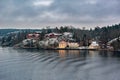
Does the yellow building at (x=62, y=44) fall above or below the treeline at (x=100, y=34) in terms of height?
below

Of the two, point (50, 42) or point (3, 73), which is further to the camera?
point (50, 42)

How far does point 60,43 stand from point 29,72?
65772 millimetres

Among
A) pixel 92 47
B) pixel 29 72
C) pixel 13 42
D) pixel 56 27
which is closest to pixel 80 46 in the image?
pixel 92 47

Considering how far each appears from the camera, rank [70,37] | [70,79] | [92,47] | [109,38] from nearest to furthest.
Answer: [70,79]
[92,47]
[109,38]
[70,37]

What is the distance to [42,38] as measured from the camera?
366ft

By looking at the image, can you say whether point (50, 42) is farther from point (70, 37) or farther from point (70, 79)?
point (70, 79)

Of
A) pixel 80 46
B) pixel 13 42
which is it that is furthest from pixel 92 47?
pixel 13 42

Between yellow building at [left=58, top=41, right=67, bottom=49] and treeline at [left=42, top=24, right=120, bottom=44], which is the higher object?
treeline at [left=42, top=24, right=120, bottom=44]

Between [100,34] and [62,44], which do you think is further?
[100,34]

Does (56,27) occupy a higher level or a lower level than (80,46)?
higher

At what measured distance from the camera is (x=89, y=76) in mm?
31156

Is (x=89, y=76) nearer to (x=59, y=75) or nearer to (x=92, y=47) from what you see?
(x=59, y=75)

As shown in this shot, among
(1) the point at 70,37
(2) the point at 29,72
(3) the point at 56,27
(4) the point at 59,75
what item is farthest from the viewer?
(3) the point at 56,27

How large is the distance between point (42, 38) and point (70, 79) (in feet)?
272
